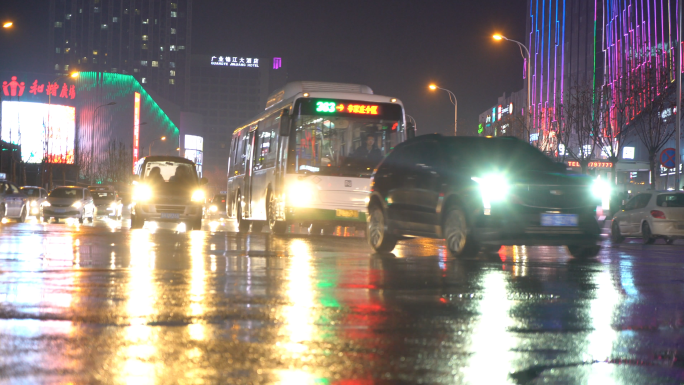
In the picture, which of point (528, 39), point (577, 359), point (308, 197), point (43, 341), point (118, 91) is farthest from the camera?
point (118, 91)

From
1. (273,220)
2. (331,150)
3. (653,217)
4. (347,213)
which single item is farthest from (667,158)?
(273,220)

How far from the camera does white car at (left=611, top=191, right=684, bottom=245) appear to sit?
22.7 meters

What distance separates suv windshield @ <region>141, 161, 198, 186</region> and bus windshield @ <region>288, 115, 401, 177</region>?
6966mm

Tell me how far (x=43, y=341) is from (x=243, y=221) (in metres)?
20.2

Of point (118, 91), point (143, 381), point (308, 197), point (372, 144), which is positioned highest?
point (118, 91)

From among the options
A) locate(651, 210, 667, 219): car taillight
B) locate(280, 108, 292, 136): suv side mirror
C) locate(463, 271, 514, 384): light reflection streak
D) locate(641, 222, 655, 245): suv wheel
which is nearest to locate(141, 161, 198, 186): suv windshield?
locate(280, 108, 292, 136): suv side mirror

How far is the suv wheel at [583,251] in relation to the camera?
13688 mm

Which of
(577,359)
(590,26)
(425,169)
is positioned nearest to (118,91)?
A: (590,26)

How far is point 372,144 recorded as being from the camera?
20.6 meters

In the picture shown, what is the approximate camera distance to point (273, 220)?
70.7 ft

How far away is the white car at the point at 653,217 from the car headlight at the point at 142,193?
534 inches

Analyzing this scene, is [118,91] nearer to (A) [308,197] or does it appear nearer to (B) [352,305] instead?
(A) [308,197]

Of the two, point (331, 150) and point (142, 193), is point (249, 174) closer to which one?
point (142, 193)

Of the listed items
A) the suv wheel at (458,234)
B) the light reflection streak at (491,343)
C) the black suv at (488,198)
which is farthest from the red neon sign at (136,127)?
the light reflection streak at (491,343)
